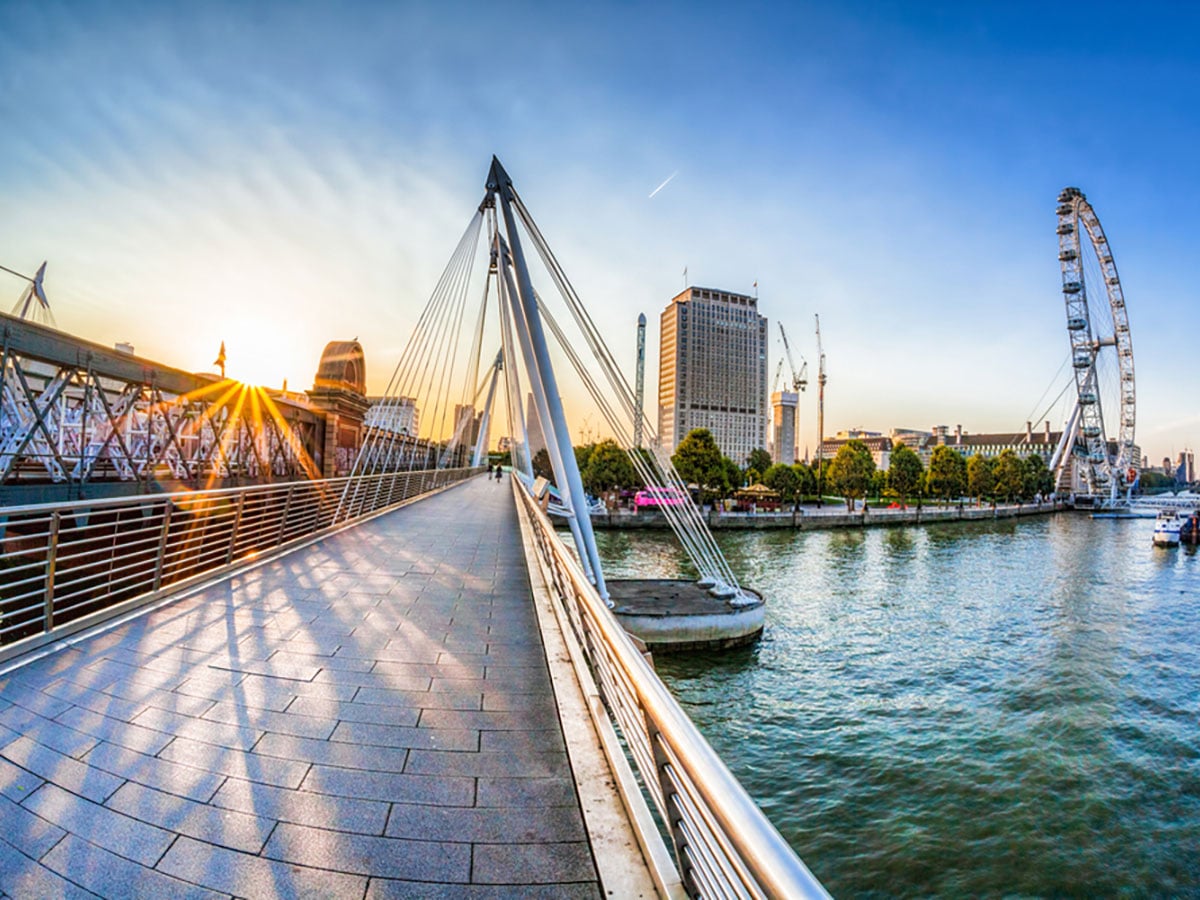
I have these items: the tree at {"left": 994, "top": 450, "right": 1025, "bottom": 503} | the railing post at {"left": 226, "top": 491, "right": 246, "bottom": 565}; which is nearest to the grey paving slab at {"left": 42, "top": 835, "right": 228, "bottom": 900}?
the railing post at {"left": 226, "top": 491, "right": 246, "bottom": 565}

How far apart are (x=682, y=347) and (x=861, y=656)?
15183 cm

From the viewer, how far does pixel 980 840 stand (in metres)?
8.49

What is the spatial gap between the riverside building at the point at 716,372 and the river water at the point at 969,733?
137921 millimetres

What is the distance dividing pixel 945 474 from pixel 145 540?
9114 centimetres

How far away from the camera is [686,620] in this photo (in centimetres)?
1638

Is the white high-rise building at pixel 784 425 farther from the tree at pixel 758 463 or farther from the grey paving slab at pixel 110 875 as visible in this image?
the grey paving slab at pixel 110 875

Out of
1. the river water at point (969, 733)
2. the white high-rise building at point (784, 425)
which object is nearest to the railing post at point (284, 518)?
the river water at point (969, 733)

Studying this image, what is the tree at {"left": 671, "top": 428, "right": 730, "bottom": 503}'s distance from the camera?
191ft

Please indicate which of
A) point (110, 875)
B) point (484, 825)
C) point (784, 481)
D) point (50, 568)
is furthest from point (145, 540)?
point (784, 481)

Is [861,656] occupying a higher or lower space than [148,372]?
lower

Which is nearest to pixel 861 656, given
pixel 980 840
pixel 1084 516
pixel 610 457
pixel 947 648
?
pixel 947 648

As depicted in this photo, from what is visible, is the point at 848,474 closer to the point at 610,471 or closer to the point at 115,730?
the point at 610,471

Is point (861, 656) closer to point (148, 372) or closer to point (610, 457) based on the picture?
point (148, 372)

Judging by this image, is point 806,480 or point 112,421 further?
point 806,480
